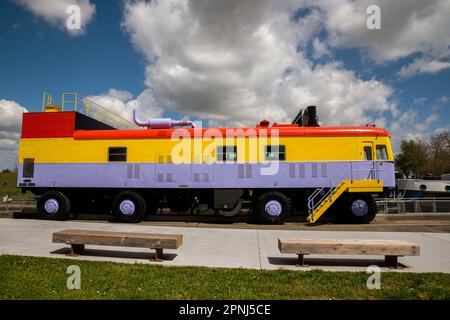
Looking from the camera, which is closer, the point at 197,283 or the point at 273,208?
the point at 197,283

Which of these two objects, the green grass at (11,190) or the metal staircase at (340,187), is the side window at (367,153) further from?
the green grass at (11,190)

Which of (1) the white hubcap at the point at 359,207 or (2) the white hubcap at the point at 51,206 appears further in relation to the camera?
(2) the white hubcap at the point at 51,206

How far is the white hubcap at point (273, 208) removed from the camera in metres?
13.3

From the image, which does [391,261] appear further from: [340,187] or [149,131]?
[149,131]

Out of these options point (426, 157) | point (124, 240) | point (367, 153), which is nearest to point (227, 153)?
point (367, 153)

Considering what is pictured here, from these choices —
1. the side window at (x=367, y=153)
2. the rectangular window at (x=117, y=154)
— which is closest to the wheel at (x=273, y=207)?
the side window at (x=367, y=153)

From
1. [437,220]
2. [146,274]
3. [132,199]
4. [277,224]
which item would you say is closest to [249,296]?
[146,274]

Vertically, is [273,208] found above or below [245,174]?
below

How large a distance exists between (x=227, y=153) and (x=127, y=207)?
16.0 feet

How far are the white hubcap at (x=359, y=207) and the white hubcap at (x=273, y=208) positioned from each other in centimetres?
313

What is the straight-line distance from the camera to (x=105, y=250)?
26.9 feet

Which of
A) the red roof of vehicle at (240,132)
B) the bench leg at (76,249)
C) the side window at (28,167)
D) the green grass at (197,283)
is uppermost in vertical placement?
the red roof of vehicle at (240,132)

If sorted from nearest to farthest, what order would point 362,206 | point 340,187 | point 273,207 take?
point 340,187, point 273,207, point 362,206

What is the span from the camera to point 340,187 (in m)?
13.1
